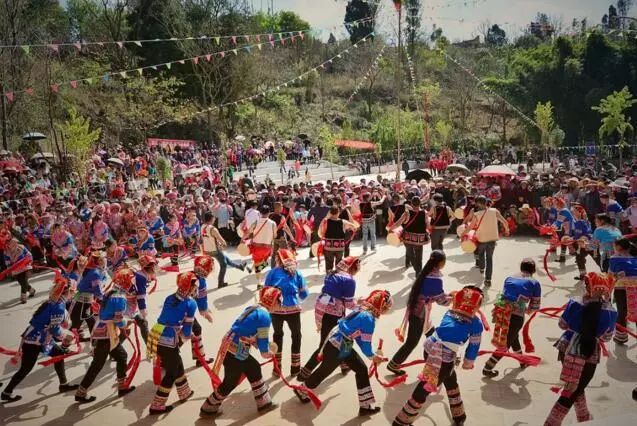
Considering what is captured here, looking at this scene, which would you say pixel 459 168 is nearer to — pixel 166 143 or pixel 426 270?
pixel 166 143

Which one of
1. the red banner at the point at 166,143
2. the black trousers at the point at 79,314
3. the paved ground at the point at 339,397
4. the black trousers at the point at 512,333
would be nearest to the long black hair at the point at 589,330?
the paved ground at the point at 339,397

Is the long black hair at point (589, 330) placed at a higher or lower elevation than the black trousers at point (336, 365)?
higher

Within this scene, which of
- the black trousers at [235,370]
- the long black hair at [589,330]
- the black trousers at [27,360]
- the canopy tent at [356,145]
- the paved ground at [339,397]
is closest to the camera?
the long black hair at [589,330]

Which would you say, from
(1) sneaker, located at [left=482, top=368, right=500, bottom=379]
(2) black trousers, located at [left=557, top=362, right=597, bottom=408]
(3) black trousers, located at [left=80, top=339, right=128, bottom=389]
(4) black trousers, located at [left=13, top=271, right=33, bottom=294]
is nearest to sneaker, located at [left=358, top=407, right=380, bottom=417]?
(1) sneaker, located at [left=482, top=368, right=500, bottom=379]

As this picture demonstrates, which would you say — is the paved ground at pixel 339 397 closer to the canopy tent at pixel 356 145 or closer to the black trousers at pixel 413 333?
the black trousers at pixel 413 333

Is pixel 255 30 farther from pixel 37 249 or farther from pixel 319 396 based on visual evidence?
pixel 319 396

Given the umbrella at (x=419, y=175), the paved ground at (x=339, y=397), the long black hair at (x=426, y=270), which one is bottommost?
the paved ground at (x=339, y=397)

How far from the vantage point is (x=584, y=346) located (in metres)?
4.94

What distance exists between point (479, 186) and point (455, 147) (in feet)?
89.6

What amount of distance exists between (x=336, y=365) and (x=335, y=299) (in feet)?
2.97

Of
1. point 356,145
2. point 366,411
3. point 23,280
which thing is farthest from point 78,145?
point 356,145

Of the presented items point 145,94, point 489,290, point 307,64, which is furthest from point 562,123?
point 489,290

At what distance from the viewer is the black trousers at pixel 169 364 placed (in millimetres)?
5684

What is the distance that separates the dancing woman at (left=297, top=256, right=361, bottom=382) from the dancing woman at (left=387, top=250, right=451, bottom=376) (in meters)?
0.72
